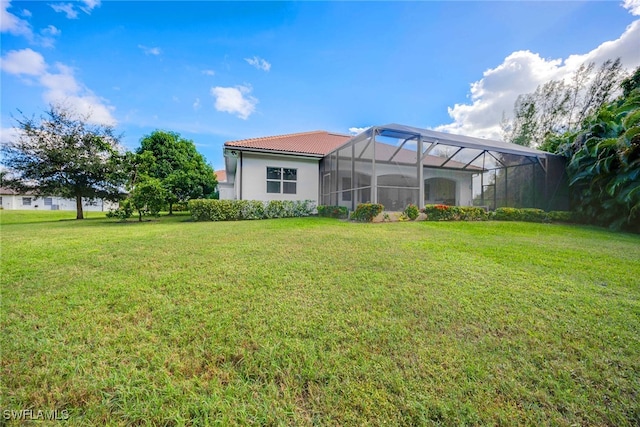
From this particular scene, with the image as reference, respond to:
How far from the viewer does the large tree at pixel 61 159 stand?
41.5ft

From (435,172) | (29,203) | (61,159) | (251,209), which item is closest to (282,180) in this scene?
(251,209)

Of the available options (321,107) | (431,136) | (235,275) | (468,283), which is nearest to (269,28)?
(321,107)

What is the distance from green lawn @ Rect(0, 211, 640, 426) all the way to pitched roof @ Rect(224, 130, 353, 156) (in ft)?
29.4

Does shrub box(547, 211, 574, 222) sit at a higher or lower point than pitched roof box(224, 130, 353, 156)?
lower

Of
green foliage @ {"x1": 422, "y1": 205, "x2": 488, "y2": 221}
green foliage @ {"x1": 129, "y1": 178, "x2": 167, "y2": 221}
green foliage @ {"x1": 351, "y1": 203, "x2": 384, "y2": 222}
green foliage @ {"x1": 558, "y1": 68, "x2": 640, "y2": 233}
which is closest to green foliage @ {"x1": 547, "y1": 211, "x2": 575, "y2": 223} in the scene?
green foliage @ {"x1": 558, "y1": 68, "x2": 640, "y2": 233}

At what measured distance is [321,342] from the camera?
6.12 ft

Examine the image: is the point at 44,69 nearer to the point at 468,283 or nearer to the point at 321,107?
the point at 321,107

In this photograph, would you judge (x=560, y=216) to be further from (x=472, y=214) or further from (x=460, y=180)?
(x=460, y=180)

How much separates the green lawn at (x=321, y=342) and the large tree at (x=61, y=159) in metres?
12.5

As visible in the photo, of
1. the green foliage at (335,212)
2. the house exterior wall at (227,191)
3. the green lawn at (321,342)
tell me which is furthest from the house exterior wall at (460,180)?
the house exterior wall at (227,191)

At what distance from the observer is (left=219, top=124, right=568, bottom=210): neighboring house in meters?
9.38

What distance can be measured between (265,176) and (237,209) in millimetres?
2685

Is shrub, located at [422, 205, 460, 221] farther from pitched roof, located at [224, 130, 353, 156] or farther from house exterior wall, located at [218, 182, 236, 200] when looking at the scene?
house exterior wall, located at [218, 182, 236, 200]

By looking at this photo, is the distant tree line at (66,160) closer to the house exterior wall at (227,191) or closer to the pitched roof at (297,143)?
the house exterior wall at (227,191)
